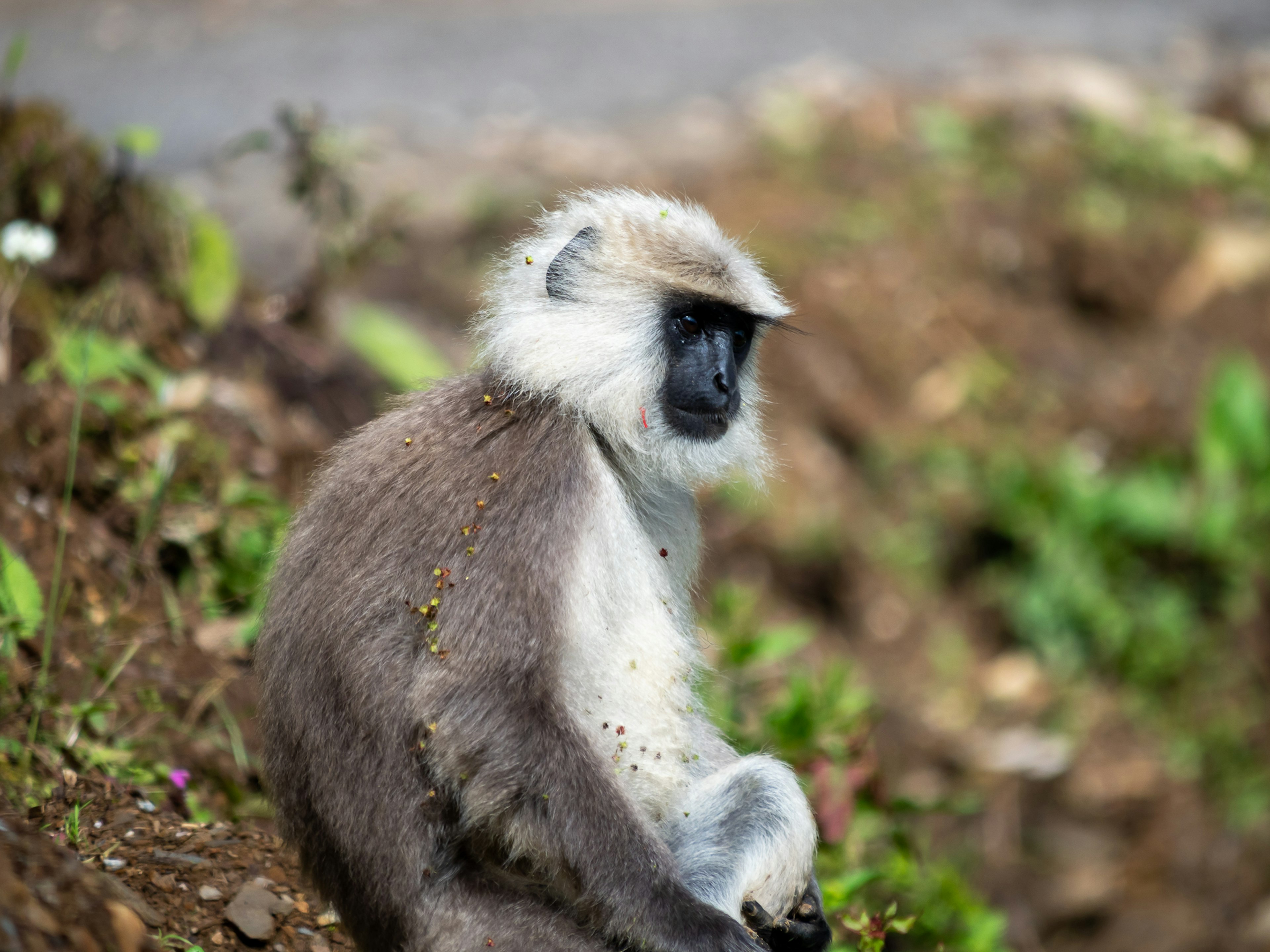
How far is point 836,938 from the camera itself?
5.25 meters

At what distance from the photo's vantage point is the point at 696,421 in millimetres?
4199

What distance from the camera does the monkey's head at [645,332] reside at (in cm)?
406

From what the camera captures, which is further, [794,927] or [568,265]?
[568,265]

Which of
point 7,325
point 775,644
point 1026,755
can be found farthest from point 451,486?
point 1026,755

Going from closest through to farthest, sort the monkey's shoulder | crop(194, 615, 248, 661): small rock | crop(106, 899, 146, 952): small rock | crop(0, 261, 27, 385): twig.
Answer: crop(106, 899, 146, 952): small rock < the monkey's shoulder < crop(194, 615, 248, 661): small rock < crop(0, 261, 27, 385): twig

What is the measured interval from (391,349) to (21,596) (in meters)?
3.44

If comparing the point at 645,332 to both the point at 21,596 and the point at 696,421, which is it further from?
the point at 21,596

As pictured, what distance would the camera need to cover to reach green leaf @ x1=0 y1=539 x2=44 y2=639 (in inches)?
190

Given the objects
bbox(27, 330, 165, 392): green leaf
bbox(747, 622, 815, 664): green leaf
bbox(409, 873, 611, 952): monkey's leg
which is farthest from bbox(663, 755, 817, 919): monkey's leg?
bbox(27, 330, 165, 392): green leaf

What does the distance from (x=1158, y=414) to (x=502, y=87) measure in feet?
24.4

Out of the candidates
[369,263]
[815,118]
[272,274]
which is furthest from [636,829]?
[815,118]

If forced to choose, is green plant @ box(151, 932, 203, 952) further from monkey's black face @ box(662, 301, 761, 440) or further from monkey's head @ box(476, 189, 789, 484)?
monkey's black face @ box(662, 301, 761, 440)

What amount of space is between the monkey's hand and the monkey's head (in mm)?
1432

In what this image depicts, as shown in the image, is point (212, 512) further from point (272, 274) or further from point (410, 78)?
point (410, 78)
